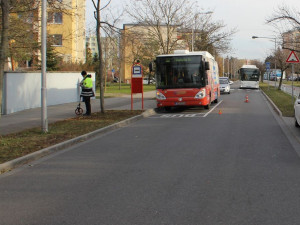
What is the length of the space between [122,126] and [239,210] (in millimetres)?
10179

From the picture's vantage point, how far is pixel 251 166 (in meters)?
7.64

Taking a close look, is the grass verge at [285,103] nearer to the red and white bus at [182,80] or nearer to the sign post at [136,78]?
the red and white bus at [182,80]

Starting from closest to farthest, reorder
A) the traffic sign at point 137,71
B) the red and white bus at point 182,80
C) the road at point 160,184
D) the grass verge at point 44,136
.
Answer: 1. the road at point 160,184
2. the grass verge at point 44,136
3. the red and white bus at point 182,80
4. the traffic sign at point 137,71

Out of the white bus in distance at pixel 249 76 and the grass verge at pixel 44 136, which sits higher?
the white bus in distance at pixel 249 76

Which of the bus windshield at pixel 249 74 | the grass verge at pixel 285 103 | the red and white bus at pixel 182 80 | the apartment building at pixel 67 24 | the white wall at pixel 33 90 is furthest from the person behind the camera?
the bus windshield at pixel 249 74

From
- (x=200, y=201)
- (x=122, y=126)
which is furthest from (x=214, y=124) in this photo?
(x=200, y=201)

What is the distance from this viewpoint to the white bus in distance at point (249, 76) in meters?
53.7

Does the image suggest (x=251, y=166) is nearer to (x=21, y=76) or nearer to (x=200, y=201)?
(x=200, y=201)

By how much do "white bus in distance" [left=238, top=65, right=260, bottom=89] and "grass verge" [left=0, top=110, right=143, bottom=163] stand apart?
132 ft

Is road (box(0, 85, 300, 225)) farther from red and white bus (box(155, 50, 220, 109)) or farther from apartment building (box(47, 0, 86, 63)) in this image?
red and white bus (box(155, 50, 220, 109))

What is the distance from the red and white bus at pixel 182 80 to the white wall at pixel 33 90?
6423 mm

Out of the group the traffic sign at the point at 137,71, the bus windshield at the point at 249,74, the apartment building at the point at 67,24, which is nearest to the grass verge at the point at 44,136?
the apartment building at the point at 67,24

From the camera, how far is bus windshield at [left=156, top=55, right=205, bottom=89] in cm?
2020

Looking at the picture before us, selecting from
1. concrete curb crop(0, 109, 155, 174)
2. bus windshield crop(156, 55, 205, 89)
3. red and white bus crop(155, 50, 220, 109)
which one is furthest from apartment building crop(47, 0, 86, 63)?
red and white bus crop(155, 50, 220, 109)
